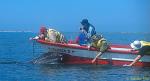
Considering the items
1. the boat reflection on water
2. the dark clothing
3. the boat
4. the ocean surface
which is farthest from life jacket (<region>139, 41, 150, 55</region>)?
the boat reflection on water

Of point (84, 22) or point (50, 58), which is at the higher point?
point (84, 22)

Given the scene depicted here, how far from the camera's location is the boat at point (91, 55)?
32.7 m

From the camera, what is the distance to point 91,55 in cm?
3347

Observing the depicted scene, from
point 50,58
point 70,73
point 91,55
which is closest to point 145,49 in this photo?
point 91,55

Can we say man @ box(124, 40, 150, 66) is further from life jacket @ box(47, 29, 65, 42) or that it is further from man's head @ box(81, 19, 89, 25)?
life jacket @ box(47, 29, 65, 42)

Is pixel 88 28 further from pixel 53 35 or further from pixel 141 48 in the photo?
pixel 141 48

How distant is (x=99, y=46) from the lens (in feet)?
108

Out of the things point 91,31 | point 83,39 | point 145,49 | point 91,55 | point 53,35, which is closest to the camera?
point 145,49

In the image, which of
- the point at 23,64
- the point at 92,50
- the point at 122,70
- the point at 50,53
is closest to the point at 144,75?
the point at 122,70

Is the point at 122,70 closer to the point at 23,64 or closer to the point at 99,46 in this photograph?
the point at 99,46

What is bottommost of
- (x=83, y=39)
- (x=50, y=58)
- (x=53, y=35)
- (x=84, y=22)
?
(x=50, y=58)

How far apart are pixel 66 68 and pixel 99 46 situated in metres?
2.24

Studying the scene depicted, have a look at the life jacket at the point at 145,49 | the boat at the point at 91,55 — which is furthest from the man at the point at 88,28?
the life jacket at the point at 145,49

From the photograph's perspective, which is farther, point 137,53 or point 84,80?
point 137,53
